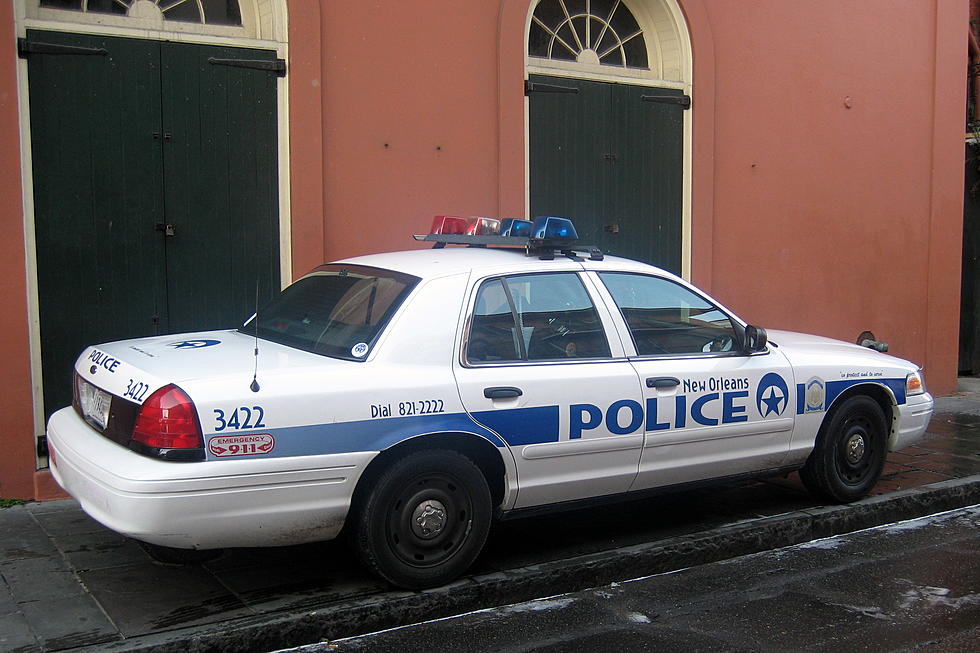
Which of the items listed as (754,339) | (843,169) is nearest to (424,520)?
(754,339)

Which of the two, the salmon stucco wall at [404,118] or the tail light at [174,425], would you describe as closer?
the tail light at [174,425]

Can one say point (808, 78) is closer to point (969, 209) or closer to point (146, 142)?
point (969, 209)

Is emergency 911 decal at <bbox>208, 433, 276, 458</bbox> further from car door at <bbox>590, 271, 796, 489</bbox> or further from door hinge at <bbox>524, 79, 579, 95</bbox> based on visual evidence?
door hinge at <bbox>524, 79, 579, 95</bbox>

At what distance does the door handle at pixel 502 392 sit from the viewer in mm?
4770

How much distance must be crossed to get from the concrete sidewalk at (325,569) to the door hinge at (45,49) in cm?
291

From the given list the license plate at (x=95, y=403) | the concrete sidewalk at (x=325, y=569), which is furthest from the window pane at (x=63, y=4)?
the concrete sidewalk at (x=325, y=569)

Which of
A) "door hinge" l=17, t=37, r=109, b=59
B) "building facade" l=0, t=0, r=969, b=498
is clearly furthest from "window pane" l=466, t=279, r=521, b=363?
"door hinge" l=17, t=37, r=109, b=59

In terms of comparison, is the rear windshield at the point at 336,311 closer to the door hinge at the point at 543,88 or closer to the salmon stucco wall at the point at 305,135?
the salmon stucco wall at the point at 305,135

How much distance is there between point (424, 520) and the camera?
462 centimetres

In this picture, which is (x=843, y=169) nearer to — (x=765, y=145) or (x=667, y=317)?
(x=765, y=145)

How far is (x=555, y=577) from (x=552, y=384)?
979mm

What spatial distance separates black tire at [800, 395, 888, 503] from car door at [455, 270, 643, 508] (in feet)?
5.16

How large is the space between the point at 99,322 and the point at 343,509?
10.1ft

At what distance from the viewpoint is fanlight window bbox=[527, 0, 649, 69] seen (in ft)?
28.3
